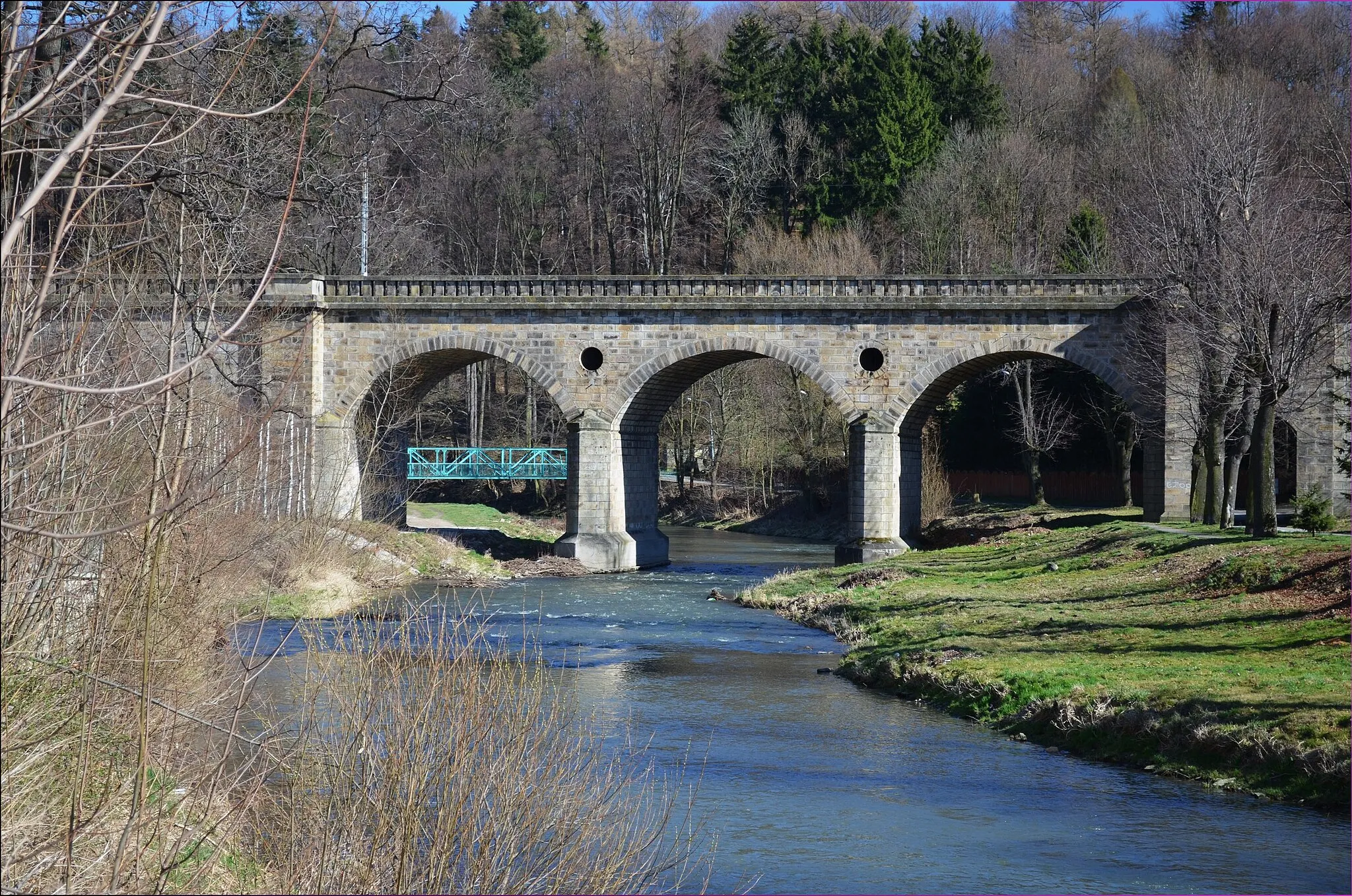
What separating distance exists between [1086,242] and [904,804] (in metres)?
37.8

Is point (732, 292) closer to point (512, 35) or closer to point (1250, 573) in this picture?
point (1250, 573)

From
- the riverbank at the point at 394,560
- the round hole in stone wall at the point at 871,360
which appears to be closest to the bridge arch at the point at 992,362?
the round hole in stone wall at the point at 871,360

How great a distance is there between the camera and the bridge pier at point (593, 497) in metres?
37.0

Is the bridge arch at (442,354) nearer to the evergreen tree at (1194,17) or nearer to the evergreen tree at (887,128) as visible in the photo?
the evergreen tree at (887,128)

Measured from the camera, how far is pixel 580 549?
3697 centimetres

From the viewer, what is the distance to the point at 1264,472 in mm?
24156

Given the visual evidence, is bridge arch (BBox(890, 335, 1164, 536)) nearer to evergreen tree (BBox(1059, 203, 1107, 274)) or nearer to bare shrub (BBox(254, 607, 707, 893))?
evergreen tree (BBox(1059, 203, 1107, 274))

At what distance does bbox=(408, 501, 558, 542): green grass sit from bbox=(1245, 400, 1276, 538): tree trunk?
22897 millimetres

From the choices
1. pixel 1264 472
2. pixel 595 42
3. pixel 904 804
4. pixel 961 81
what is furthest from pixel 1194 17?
pixel 904 804

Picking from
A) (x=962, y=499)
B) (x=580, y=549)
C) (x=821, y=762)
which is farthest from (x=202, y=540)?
(x=962, y=499)

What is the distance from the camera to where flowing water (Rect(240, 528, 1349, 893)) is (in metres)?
10.2

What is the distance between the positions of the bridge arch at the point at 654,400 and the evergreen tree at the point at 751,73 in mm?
22914

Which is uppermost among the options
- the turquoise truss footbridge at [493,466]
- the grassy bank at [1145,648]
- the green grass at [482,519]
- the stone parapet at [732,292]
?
the stone parapet at [732,292]

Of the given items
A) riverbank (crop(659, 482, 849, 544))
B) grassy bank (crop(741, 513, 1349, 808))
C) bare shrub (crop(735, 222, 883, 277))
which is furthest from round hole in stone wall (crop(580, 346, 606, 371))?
bare shrub (crop(735, 222, 883, 277))
